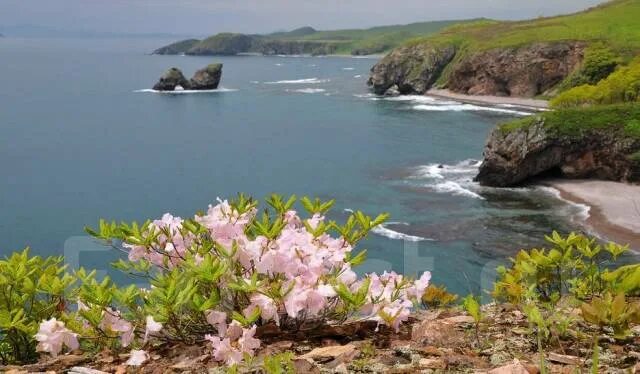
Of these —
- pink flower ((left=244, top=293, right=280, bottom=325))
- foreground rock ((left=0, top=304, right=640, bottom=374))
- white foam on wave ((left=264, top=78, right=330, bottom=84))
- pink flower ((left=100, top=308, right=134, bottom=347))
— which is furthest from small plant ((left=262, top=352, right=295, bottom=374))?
white foam on wave ((left=264, top=78, right=330, bottom=84))

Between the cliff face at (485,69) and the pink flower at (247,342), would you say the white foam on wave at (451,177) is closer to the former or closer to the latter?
the pink flower at (247,342)

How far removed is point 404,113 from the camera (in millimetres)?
96062

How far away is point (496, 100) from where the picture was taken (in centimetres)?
10819

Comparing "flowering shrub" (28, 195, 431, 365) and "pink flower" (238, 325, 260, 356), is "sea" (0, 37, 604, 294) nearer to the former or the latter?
"flowering shrub" (28, 195, 431, 365)

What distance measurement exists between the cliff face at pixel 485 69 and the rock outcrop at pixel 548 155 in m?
59.7

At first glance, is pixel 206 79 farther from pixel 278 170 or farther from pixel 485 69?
pixel 278 170

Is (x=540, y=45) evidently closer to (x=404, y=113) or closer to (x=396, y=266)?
(x=404, y=113)

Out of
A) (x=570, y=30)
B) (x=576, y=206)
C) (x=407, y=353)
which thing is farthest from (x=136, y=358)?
(x=570, y=30)

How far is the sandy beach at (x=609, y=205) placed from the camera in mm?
37031

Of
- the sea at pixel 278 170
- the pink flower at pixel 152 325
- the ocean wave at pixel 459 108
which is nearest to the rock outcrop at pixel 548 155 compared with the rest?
the sea at pixel 278 170

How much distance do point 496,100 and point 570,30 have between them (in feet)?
74.6

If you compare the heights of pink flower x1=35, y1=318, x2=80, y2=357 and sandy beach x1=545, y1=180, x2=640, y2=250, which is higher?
pink flower x1=35, y1=318, x2=80, y2=357

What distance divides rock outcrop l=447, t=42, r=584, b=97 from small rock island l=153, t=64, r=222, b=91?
48095 millimetres

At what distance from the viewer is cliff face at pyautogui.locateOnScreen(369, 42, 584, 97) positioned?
109 m
